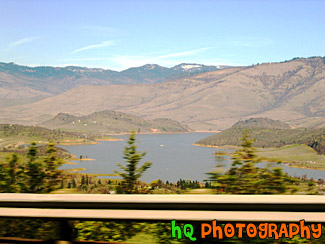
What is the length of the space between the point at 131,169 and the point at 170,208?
203 centimetres

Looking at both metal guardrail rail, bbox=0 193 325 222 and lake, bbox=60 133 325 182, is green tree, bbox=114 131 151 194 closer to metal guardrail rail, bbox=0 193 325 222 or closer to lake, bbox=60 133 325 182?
lake, bbox=60 133 325 182

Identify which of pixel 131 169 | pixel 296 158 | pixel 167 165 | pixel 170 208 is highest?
pixel 131 169

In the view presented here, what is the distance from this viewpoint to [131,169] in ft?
19.8

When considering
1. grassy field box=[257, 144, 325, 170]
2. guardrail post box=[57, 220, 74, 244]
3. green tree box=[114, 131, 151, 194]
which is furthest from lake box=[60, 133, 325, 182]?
guardrail post box=[57, 220, 74, 244]

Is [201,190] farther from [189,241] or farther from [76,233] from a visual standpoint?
[76,233]

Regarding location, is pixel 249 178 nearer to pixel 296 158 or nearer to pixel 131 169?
pixel 131 169

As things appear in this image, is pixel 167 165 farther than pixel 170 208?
Yes

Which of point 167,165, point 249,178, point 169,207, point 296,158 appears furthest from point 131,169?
point 296,158

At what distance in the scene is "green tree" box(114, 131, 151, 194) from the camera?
5906mm

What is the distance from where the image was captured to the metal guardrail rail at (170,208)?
393cm

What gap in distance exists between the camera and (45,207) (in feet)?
14.1

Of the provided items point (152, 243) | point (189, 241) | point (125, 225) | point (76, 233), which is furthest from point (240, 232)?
point (76, 233)

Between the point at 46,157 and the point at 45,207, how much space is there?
2.22m

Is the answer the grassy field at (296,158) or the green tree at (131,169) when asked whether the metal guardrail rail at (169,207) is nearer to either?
the green tree at (131,169)
